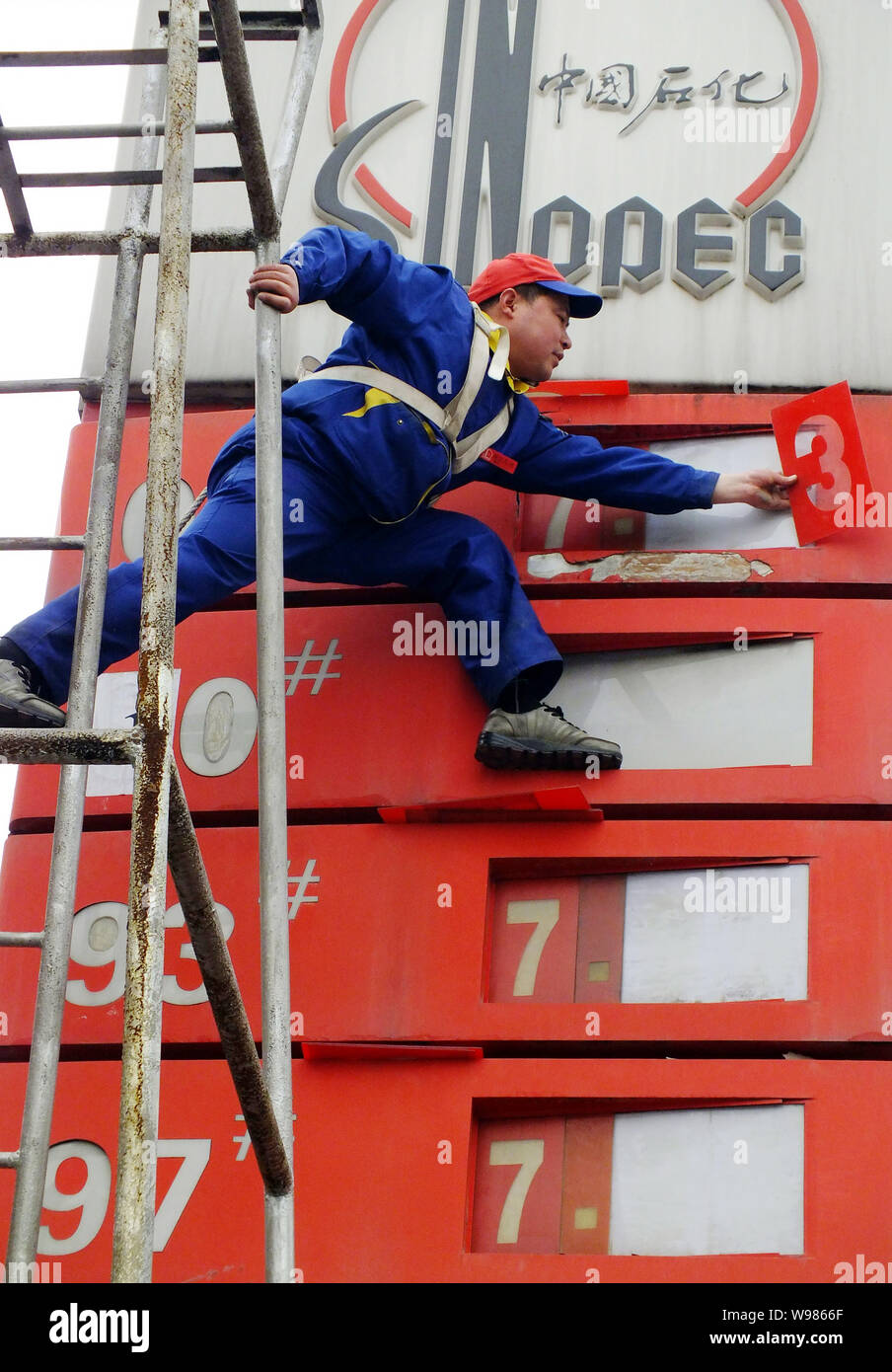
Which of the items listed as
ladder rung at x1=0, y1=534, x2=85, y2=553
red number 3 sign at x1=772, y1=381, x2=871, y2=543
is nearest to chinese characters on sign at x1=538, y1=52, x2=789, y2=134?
red number 3 sign at x1=772, y1=381, x2=871, y2=543

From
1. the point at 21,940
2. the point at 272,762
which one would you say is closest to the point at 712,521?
the point at 272,762

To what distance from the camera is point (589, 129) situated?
5.52 m

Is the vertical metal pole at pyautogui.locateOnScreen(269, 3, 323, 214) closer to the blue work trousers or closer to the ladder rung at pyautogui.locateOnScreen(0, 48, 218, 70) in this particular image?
the ladder rung at pyautogui.locateOnScreen(0, 48, 218, 70)

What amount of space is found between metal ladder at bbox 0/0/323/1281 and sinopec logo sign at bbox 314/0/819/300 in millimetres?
1491

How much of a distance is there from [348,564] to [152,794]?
2217 millimetres

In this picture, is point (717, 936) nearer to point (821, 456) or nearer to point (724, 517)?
point (724, 517)

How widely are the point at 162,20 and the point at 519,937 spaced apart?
84.4 inches

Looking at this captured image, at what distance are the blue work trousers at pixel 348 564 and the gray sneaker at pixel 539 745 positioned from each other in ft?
0.25

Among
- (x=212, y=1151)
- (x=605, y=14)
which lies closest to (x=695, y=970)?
(x=212, y=1151)

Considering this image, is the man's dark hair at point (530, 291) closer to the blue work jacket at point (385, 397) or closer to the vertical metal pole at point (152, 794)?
the blue work jacket at point (385, 397)

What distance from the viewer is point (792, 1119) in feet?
12.2

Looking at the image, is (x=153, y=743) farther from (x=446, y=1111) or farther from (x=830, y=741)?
(x=830, y=741)

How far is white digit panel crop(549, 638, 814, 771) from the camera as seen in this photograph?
13.9 feet

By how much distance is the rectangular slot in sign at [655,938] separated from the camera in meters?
3.94
